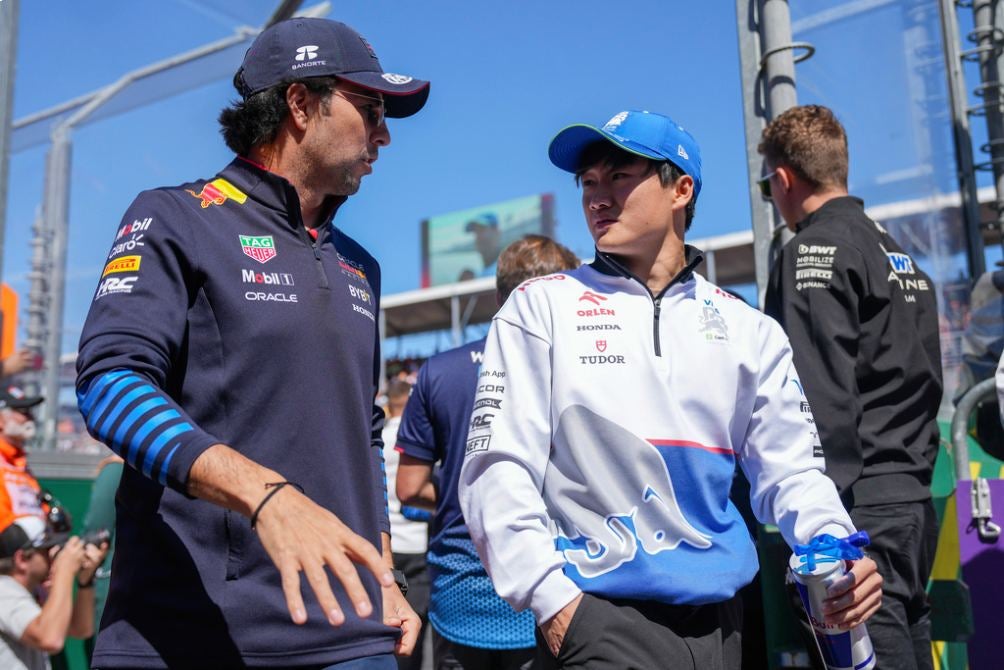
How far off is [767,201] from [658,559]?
2.53 m

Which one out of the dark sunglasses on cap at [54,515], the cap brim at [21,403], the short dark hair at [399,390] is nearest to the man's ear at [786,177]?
the short dark hair at [399,390]

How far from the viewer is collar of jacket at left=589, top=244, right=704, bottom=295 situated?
2.60 meters

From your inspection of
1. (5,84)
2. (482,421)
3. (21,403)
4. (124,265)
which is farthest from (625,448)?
(21,403)

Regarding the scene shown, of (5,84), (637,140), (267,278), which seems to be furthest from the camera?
(5,84)

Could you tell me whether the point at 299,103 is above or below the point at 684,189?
above

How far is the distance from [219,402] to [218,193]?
0.51 meters

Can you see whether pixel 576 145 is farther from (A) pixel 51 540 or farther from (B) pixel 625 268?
(A) pixel 51 540

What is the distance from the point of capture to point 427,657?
8.77 metres

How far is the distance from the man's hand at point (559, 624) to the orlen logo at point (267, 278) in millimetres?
931

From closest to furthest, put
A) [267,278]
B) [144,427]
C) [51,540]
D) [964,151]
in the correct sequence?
[144,427] → [267,278] → [51,540] → [964,151]

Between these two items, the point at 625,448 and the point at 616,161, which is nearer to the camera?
the point at 625,448

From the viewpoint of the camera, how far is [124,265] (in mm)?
1966

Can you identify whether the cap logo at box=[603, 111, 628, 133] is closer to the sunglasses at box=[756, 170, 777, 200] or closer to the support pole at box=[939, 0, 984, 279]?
the sunglasses at box=[756, 170, 777, 200]

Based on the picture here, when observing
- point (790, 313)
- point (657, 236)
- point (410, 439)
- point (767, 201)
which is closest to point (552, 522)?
point (657, 236)
